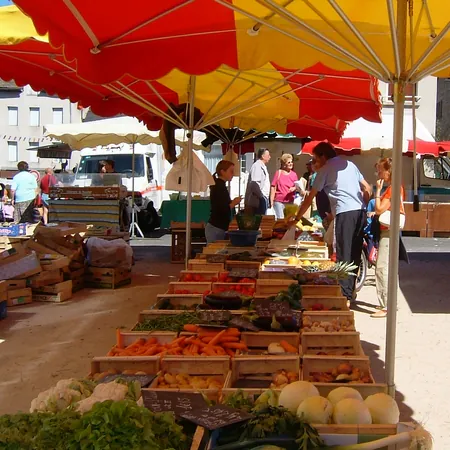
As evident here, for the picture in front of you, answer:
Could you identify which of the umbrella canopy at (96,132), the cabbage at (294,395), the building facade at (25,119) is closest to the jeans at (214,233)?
the umbrella canopy at (96,132)

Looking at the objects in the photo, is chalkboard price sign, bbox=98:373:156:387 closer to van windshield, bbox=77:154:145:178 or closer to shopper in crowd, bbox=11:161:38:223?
shopper in crowd, bbox=11:161:38:223

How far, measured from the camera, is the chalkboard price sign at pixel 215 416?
243 centimetres

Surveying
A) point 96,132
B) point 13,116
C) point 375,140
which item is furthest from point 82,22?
point 13,116

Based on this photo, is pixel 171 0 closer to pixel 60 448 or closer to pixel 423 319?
pixel 60 448

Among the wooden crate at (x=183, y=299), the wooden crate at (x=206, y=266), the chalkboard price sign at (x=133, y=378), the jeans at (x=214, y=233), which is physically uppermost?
the jeans at (x=214, y=233)

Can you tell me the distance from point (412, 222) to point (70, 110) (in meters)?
30.6

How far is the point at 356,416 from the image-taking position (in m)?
2.57

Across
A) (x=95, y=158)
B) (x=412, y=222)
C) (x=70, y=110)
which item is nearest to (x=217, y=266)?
(x=412, y=222)

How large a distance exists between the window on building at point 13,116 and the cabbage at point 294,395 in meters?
43.4

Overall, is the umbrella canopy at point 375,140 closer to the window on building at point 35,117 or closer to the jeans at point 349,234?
the jeans at point 349,234

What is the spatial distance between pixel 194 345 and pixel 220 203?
473 centimetres

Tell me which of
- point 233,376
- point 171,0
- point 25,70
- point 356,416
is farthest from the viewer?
point 25,70

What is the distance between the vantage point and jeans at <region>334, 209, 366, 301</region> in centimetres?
726

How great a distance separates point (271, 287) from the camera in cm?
532
